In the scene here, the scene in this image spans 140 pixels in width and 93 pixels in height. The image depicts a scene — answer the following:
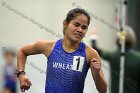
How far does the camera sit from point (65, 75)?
4160 mm

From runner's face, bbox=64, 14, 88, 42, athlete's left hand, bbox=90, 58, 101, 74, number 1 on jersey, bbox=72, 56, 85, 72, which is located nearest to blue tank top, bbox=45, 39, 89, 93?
number 1 on jersey, bbox=72, 56, 85, 72

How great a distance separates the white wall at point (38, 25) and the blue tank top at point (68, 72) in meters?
1.21

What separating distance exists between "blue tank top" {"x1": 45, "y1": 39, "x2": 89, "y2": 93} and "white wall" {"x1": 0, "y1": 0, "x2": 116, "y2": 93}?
1.21m

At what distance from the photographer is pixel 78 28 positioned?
4.11 meters

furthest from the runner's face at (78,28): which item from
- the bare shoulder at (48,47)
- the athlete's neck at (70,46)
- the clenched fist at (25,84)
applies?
the clenched fist at (25,84)

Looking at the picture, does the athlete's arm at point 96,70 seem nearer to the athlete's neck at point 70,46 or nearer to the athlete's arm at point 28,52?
the athlete's neck at point 70,46

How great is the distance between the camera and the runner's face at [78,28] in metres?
4.11

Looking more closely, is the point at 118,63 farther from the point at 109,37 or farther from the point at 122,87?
the point at 109,37

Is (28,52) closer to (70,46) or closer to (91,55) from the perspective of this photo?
(70,46)

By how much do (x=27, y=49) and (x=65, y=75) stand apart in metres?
0.45

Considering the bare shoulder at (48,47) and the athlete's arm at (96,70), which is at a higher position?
the bare shoulder at (48,47)

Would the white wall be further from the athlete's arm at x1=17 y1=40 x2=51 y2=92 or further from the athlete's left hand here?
the athlete's left hand

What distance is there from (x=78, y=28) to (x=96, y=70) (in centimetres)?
39

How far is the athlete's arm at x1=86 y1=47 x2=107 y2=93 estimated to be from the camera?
389 cm
